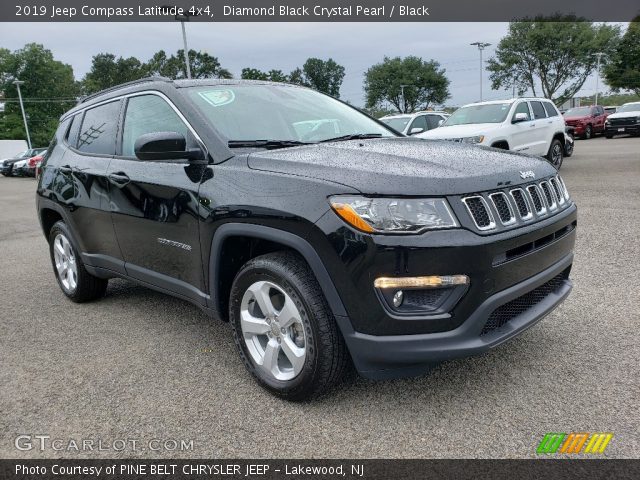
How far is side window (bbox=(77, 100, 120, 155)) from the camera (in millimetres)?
3826

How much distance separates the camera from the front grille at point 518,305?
93.3 inches

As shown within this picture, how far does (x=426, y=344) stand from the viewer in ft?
7.30

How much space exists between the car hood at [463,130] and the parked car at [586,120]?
17450 mm

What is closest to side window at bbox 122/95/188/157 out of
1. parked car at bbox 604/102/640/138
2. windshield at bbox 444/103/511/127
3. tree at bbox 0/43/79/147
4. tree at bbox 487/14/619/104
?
windshield at bbox 444/103/511/127

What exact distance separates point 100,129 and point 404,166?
8.89ft

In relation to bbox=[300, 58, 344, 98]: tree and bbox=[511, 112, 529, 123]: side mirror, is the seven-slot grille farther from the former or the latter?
bbox=[300, 58, 344, 98]: tree

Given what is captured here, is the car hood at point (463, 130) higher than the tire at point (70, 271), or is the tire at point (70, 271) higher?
the car hood at point (463, 130)

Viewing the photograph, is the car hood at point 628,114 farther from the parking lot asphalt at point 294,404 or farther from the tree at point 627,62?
the tree at point 627,62

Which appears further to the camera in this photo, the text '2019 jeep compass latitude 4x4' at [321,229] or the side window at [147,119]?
the side window at [147,119]

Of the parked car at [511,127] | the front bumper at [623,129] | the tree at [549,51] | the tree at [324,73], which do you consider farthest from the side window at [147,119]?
the tree at [324,73]

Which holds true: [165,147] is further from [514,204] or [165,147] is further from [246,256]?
[514,204]

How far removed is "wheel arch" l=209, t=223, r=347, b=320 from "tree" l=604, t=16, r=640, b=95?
53104mm

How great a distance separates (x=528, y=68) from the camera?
48.0 meters

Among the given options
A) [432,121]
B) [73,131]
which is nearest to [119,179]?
[73,131]
